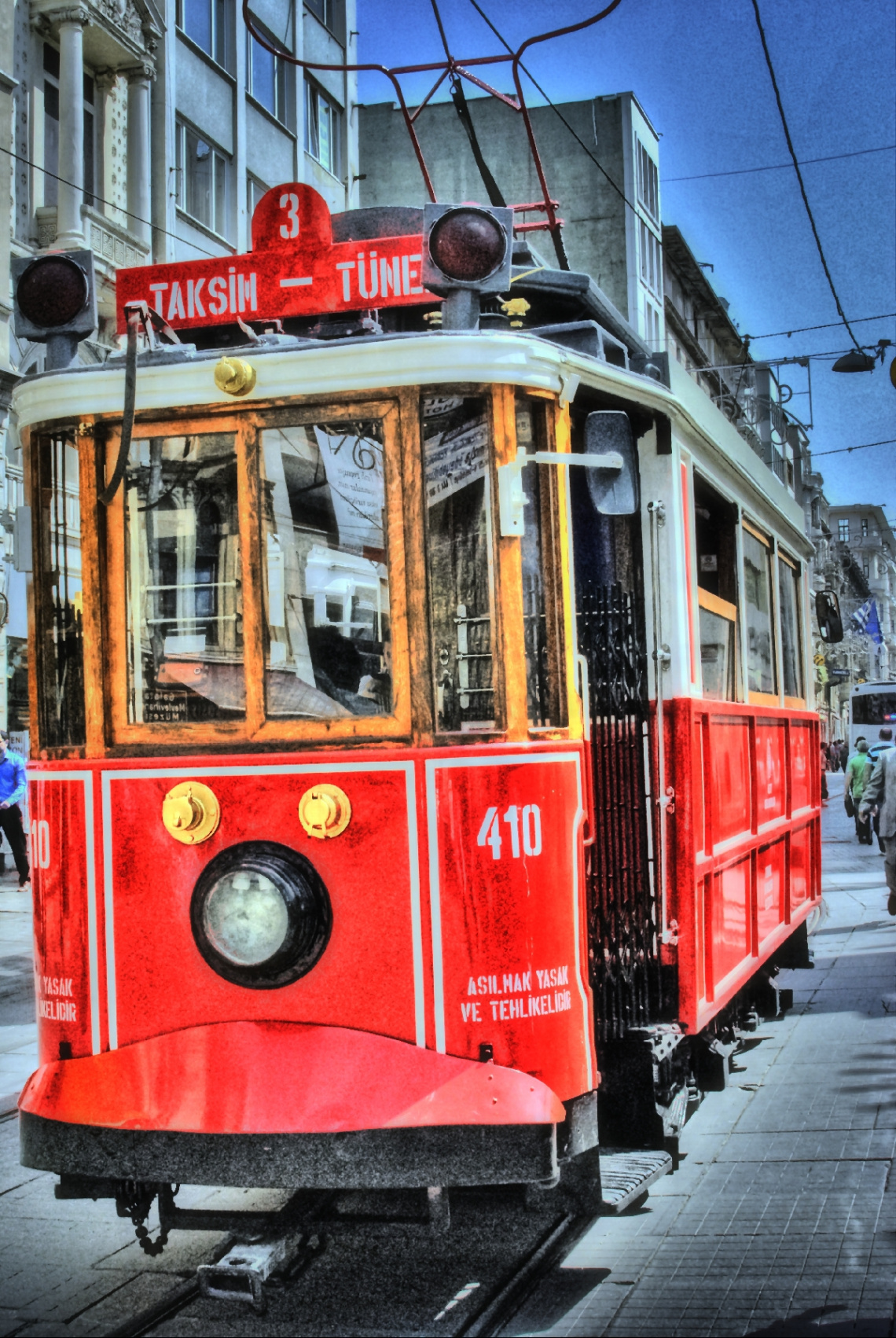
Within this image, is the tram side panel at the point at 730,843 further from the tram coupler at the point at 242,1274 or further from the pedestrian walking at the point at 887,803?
the pedestrian walking at the point at 887,803

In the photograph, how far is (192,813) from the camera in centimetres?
404

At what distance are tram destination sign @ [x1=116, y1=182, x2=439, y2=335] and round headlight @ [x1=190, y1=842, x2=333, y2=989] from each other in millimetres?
1715

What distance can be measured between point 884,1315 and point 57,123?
63.5ft

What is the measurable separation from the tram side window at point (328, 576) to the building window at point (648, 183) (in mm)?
36577

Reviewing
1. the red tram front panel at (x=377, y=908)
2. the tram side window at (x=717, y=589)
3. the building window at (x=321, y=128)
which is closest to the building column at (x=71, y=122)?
the building window at (x=321, y=128)

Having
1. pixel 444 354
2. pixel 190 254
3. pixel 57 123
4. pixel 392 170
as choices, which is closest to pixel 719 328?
pixel 392 170

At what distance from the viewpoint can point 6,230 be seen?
18.1 m

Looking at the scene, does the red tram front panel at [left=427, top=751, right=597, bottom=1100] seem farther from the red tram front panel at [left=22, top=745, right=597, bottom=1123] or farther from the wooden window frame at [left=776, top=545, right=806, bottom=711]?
the wooden window frame at [left=776, top=545, right=806, bottom=711]

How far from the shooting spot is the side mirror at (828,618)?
33.8ft

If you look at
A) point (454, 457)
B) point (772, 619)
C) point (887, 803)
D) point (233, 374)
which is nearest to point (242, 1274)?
point (454, 457)

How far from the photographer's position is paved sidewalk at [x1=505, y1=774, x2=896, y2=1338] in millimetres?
4066

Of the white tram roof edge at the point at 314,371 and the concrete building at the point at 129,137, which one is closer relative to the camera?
the white tram roof edge at the point at 314,371

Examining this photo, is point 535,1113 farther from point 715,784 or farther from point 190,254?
point 190,254

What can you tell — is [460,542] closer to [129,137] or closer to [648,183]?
[129,137]
